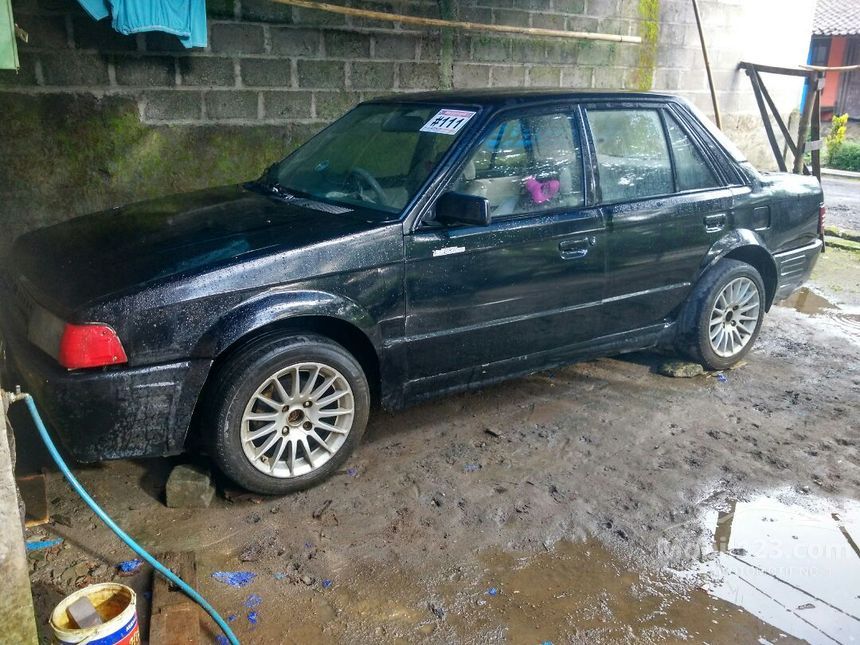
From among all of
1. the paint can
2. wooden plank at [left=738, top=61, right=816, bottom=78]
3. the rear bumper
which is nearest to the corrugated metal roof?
wooden plank at [left=738, top=61, right=816, bottom=78]

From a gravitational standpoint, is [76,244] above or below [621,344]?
above

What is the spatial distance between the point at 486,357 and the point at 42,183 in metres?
3.42

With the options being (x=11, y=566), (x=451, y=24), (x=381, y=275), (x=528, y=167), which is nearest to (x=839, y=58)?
(x=451, y=24)

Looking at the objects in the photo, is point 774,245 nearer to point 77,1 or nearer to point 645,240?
point 645,240

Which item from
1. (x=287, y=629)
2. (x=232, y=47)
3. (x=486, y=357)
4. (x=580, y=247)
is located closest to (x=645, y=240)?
(x=580, y=247)

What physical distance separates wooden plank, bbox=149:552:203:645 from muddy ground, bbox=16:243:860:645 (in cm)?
7

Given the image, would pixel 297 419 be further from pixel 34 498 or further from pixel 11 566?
pixel 11 566

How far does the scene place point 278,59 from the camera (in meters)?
6.02

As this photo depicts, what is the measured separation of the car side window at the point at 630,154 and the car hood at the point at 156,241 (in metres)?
1.50

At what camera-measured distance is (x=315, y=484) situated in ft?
11.8

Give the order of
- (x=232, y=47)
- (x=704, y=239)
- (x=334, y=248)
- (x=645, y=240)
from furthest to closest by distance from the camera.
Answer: (x=232, y=47), (x=704, y=239), (x=645, y=240), (x=334, y=248)

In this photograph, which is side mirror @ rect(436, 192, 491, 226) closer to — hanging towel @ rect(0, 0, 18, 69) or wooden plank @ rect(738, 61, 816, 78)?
hanging towel @ rect(0, 0, 18, 69)

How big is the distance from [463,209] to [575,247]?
2.74 feet

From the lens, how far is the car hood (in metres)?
3.17
